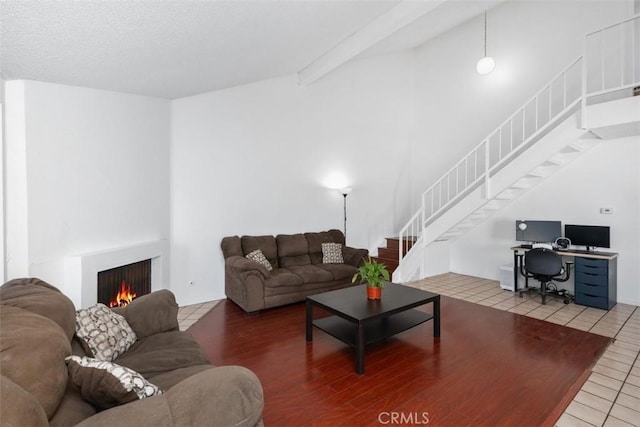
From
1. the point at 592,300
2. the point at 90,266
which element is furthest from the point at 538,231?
the point at 90,266

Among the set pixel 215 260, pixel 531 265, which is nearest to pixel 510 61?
pixel 531 265

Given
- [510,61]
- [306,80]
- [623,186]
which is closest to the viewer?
[623,186]

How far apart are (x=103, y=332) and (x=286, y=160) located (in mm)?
3916

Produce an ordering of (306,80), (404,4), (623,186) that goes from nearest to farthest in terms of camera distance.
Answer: (404,4), (623,186), (306,80)

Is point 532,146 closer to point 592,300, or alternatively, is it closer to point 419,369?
point 592,300

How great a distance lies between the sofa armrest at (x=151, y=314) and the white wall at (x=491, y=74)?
19.6 feet

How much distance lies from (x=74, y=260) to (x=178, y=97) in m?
2.20

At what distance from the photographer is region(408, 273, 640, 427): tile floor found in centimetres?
225

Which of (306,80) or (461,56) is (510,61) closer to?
(461,56)

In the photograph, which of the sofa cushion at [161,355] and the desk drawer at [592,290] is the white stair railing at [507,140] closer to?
the desk drawer at [592,290]

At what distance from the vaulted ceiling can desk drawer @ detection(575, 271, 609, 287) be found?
395 centimetres

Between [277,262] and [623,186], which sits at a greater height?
[623,186]

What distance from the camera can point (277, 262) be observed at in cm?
505

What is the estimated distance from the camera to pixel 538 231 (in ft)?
17.0
